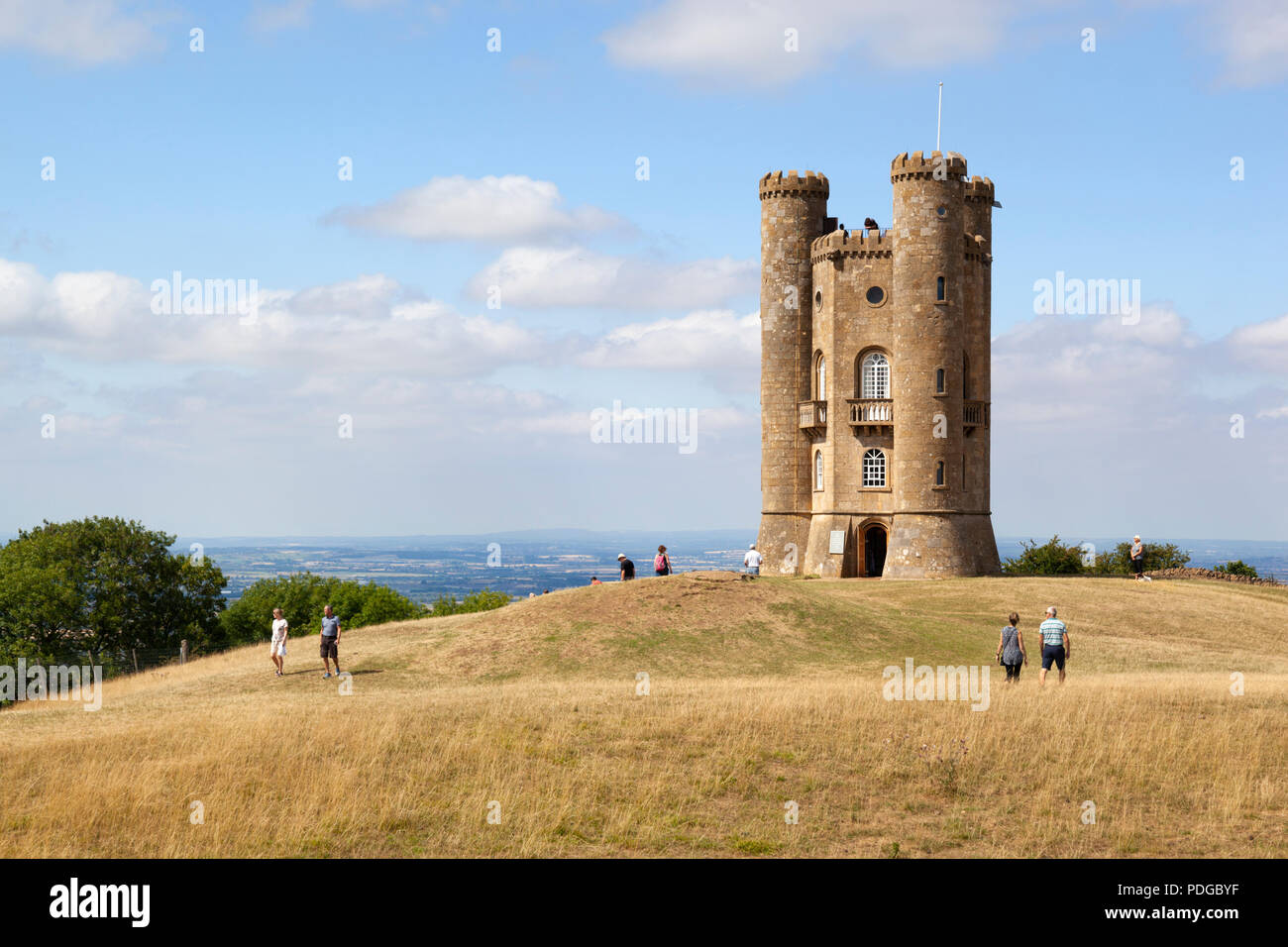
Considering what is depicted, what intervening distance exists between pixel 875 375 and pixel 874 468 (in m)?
4.98

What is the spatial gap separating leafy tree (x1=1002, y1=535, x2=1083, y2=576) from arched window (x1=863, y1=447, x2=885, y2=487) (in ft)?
68.0

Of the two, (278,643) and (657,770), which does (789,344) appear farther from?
(657,770)

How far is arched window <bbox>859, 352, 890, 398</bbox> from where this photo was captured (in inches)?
2458

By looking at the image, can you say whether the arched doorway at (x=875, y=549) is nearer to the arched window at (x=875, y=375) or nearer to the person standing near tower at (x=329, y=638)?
the arched window at (x=875, y=375)

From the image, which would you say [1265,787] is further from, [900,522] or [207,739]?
[900,522]

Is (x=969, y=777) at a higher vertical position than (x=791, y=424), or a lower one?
lower

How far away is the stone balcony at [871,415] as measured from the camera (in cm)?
Answer: 6181

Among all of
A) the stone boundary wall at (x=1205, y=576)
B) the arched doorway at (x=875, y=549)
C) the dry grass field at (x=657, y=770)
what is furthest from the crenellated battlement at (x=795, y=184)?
the dry grass field at (x=657, y=770)

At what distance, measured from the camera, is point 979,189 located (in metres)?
65.9

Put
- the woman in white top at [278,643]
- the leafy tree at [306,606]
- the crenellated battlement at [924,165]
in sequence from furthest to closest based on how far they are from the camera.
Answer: the leafy tree at [306,606] < the crenellated battlement at [924,165] < the woman in white top at [278,643]

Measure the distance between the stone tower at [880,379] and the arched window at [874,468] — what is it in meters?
0.06
